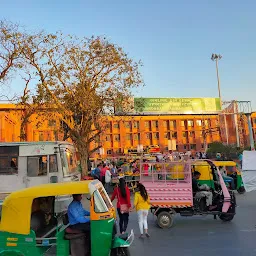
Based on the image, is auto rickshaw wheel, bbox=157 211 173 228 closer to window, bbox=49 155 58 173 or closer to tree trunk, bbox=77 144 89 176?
window, bbox=49 155 58 173

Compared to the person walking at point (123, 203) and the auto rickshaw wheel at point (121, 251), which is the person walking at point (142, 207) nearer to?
the person walking at point (123, 203)

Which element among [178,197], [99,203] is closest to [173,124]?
[178,197]

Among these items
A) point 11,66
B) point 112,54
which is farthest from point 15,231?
point 112,54

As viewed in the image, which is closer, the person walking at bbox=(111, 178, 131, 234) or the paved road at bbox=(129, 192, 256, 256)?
the paved road at bbox=(129, 192, 256, 256)

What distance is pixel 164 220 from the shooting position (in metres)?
10.1

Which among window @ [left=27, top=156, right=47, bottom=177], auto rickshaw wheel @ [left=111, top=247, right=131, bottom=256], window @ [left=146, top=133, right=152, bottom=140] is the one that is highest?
window @ [left=146, top=133, right=152, bottom=140]

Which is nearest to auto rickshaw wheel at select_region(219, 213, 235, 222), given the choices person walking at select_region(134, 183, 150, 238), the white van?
person walking at select_region(134, 183, 150, 238)

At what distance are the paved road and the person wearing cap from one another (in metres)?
2.03

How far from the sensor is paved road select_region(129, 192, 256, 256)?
7.47m

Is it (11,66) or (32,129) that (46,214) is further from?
(32,129)

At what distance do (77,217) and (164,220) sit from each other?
4640 mm

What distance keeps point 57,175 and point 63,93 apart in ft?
41.0

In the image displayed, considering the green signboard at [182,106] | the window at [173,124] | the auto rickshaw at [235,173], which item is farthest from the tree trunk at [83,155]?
the window at [173,124]

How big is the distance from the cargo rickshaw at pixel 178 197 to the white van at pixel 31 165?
4519mm
